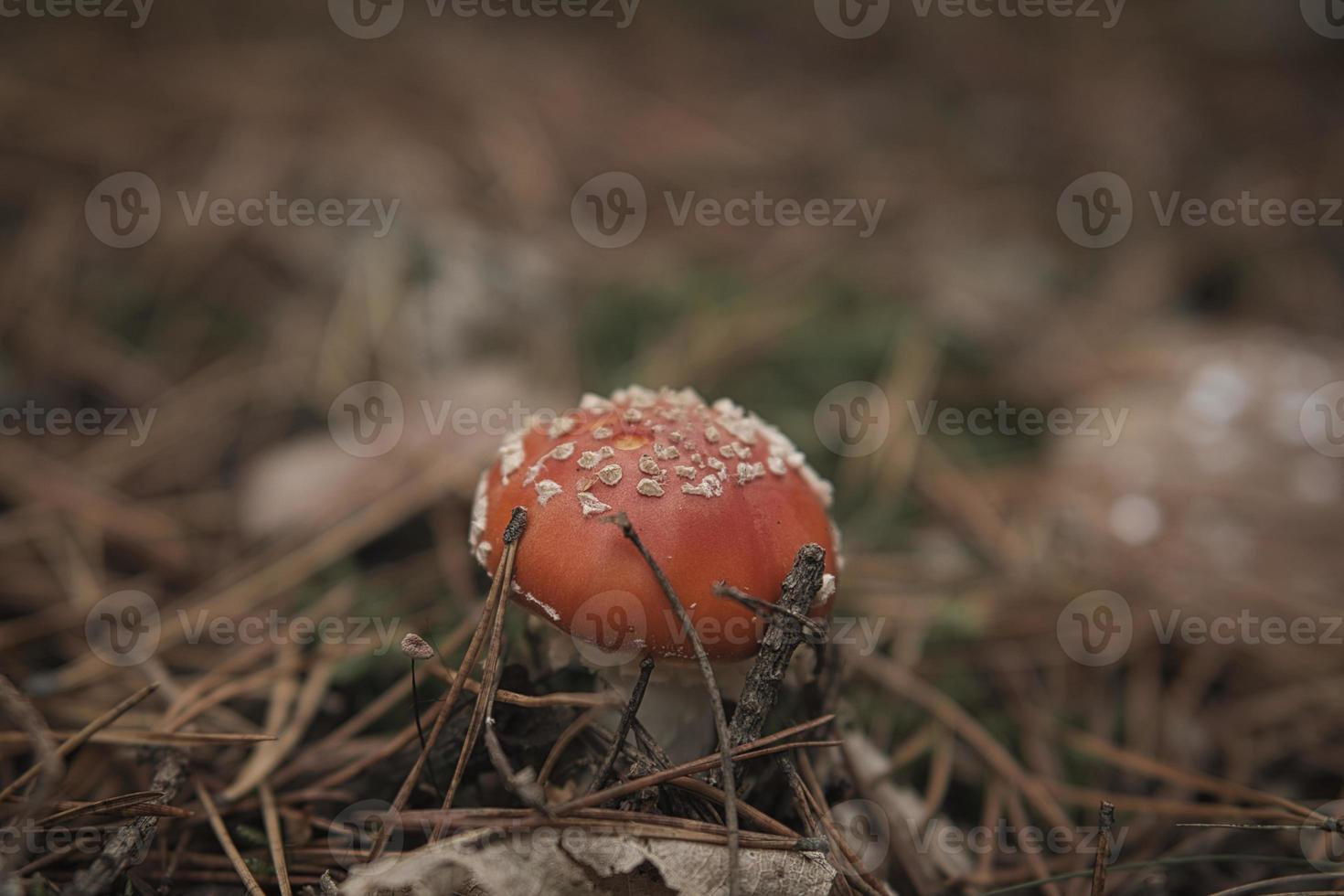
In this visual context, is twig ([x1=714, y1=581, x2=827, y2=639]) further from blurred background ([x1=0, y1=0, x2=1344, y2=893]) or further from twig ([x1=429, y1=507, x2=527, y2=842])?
blurred background ([x1=0, y1=0, x2=1344, y2=893])

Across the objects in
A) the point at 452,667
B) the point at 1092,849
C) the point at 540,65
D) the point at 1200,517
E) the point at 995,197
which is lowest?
the point at 1092,849

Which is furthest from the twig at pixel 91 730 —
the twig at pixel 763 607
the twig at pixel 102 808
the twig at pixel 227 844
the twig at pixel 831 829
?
the twig at pixel 831 829

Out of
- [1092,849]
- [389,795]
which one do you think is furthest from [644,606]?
[1092,849]

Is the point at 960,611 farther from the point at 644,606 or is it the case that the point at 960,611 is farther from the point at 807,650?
the point at 644,606

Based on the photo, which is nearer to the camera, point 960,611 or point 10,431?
point 960,611

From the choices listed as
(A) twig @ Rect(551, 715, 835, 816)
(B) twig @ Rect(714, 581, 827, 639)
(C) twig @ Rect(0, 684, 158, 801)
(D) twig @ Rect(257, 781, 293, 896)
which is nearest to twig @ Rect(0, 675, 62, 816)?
(C) twig @ Rect(0, 684, 158, 801)

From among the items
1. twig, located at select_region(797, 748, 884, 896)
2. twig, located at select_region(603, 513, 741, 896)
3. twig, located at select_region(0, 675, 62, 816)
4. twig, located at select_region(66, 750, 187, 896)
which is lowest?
twig, located at select_region(66, 750, 187, 896)

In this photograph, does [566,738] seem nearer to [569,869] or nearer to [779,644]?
[569,869]
